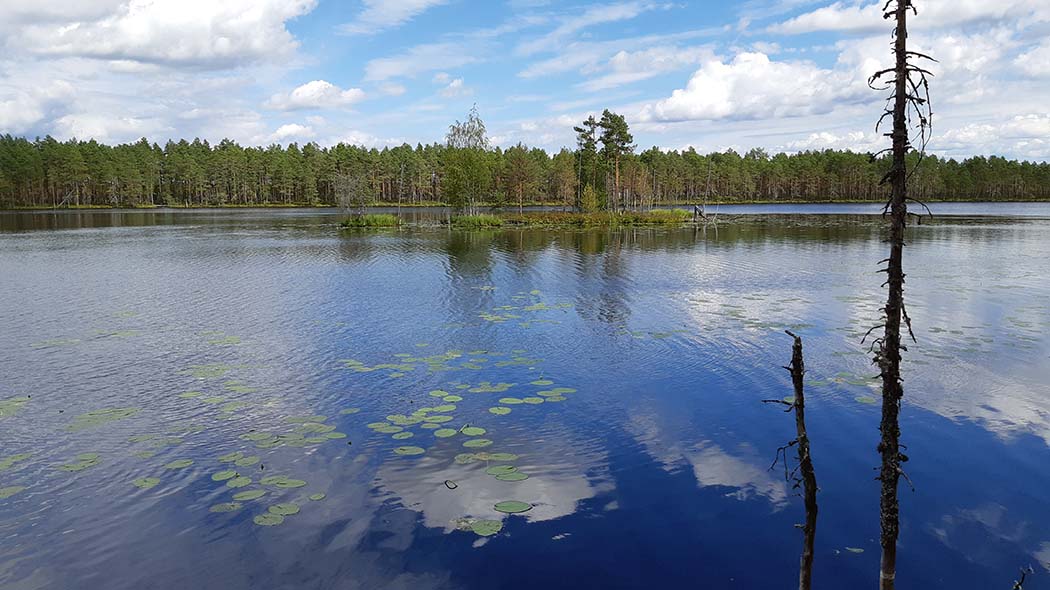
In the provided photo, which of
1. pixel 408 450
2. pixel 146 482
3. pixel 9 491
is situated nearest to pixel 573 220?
pixel 408 450

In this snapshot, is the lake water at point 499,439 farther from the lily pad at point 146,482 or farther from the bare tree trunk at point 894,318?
the bare tree trunk at point 894,318

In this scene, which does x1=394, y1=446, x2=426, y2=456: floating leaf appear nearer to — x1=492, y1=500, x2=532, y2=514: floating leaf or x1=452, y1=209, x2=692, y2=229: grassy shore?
x1=492, y1=500, x2=532, y2=514: floating leaf

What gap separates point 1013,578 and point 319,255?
2079 inches

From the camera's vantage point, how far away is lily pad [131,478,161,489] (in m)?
13.2

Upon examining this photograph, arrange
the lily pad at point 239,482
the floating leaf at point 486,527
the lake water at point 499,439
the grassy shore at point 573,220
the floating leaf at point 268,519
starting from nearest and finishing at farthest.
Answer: the lake water at point 499,439 < the floating leaf at point 486,527 < the floating leaf at point 268,519 < the lily pad at point 239,482 < the grassy shore at point 573,220

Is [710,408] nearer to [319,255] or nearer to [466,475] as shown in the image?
[466,475]

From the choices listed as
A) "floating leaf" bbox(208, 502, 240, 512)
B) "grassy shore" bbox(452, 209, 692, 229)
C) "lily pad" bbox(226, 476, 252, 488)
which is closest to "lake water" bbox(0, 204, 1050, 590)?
"floating leaf" bbox(208, 502, 240, 512)

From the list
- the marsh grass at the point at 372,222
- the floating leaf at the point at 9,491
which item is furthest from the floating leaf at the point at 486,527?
the marsh grass at the point at 372,222

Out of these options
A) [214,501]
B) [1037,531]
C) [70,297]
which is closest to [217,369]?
[214,501]

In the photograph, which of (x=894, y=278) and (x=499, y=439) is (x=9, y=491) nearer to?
(x=499, y=439)

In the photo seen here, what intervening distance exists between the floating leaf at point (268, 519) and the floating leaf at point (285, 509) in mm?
100

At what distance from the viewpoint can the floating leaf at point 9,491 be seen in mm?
12750

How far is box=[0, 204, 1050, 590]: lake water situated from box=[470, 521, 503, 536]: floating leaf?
0.20 ft

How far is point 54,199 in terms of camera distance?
17200 centimetres
